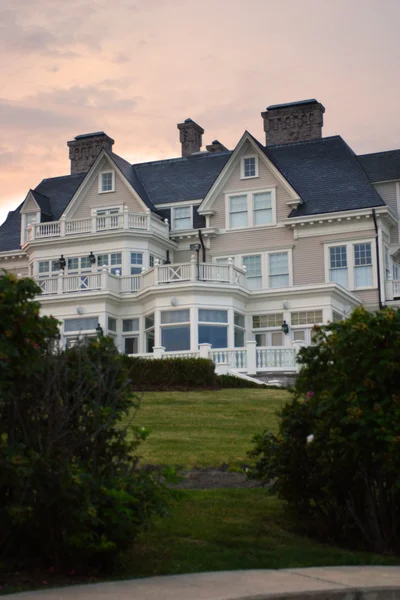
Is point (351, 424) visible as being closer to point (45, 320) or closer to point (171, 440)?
point (45, 320)

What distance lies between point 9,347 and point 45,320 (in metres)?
0.69

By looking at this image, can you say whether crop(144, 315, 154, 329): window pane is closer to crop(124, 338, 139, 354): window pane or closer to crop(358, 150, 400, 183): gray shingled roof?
crop(124, 338, 139, 354): window pane

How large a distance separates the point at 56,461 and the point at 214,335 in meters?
27.2

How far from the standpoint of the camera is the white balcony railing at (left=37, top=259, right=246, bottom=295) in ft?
115

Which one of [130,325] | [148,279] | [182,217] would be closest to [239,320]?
[148,279]

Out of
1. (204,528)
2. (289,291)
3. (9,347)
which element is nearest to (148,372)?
(289,291)

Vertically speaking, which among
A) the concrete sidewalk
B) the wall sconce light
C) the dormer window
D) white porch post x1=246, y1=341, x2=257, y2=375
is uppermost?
the dormer window

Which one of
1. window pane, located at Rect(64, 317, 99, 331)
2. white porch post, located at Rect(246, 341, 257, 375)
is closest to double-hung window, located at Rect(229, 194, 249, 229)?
window pane, located at Rect(64, 317, 99, 331)

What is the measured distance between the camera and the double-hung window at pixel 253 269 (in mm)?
40344

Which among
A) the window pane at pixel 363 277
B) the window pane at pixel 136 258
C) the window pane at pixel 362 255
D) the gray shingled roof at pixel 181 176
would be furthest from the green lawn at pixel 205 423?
the gray shingled roof at pixel 181 176

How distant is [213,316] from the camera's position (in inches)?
1385

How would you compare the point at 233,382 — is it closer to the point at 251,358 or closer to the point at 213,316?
the point at 251,358

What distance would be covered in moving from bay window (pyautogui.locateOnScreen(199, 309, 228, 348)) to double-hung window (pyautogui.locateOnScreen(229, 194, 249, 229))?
730 cm

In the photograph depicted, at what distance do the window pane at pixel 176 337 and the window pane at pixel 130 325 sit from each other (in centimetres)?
254
